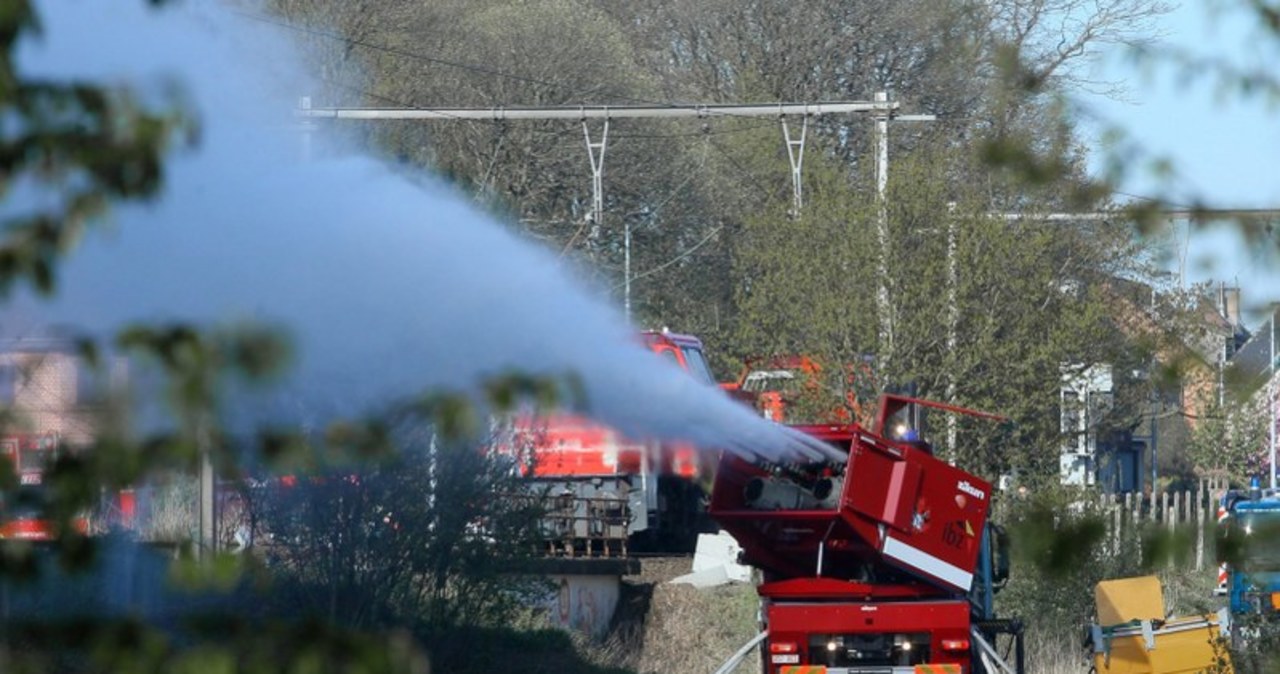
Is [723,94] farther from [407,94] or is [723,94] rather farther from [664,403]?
[664,403]

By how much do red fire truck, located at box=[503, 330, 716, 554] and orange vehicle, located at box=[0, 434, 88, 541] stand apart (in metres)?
13.3

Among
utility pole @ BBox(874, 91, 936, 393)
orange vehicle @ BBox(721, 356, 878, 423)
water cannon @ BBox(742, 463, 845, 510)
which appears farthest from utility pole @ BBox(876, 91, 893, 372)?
water cannon @ BBox(742, 463, 845, 510)

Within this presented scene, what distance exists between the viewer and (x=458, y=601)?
49.4ft

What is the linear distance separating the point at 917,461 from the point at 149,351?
10.2 meters

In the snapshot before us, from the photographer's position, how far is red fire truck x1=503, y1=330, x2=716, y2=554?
18578 mm

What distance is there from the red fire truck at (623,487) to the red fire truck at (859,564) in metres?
3.78

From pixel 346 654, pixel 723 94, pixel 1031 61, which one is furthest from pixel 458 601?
pixel 723 94

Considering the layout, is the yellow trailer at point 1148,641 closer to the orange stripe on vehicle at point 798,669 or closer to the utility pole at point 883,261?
the orange stripe on vehicle at point 798,669

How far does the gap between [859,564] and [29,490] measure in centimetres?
1074

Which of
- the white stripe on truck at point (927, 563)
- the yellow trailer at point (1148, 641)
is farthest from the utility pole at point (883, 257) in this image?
the white stripe on truck at point (927, 563)

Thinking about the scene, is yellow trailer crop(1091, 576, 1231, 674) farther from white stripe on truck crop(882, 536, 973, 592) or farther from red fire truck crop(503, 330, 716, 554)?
red fire truck crop(503, 330, 716, 554)

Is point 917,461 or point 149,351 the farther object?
point 917,461

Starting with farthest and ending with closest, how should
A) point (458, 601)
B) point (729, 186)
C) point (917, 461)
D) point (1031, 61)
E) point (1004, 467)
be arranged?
point (729, 186) → point (1004, 467) → point (458, 601) → point (917, 461) → point (1031, 61)

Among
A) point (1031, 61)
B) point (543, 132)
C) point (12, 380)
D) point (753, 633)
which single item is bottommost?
point (753, 633)
